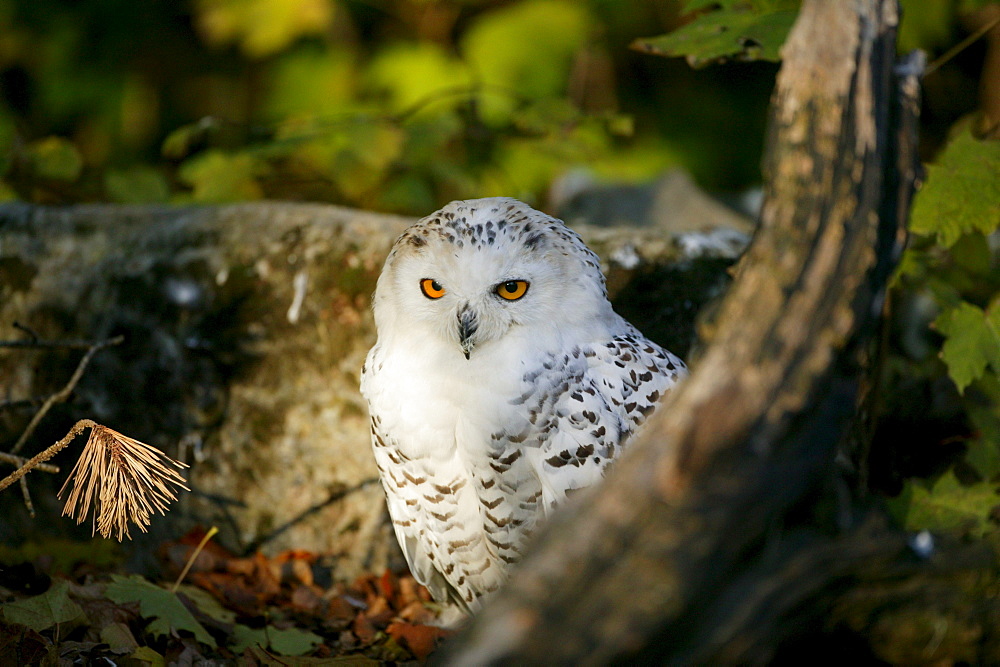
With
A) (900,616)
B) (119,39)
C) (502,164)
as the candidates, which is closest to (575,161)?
(502,164)

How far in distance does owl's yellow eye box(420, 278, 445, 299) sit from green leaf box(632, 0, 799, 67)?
943mm

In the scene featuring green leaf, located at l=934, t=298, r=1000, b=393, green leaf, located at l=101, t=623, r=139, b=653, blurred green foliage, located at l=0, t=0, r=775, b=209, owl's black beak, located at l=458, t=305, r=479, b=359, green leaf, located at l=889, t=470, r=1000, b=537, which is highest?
blurred green foliage, located at l=0, t=0, r=775, b=209

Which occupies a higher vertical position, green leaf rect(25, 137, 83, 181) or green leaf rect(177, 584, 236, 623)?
green leaf rect(25, 137, 83, 181)

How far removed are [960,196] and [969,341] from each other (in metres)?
0.39

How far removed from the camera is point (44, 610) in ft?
6.01

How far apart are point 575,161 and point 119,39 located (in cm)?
394

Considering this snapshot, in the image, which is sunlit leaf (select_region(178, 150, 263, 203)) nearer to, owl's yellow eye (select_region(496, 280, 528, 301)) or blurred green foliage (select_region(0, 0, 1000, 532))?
blurred green foliage (select_region(0, 0, 1000, 532))

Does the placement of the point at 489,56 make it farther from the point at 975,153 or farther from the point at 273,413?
the point at 975,153

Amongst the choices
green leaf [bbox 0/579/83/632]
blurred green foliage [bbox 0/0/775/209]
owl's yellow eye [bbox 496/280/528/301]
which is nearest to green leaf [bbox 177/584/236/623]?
green leaf [bbox 0/579/83/632]

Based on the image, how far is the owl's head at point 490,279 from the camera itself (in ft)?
5.92

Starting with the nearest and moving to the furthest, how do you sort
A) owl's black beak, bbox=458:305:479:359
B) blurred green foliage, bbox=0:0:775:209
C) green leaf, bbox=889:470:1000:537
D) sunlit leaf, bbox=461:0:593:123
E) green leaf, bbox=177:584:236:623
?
owl's black beak, bbox=458:305:479:359 < green leaf, bbox=889:470:1000:537 < green leaf, bbox=177:584:236:623 < blurred green foliage, bbox=0:0:775:209 < sunlit leaf, bbox=461:0:593:123

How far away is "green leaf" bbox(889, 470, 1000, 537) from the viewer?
2.08 metres

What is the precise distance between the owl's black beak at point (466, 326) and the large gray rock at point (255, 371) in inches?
38.5

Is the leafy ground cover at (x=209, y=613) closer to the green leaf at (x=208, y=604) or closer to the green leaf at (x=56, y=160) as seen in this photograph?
the green leaf at (x=208, y=604)
